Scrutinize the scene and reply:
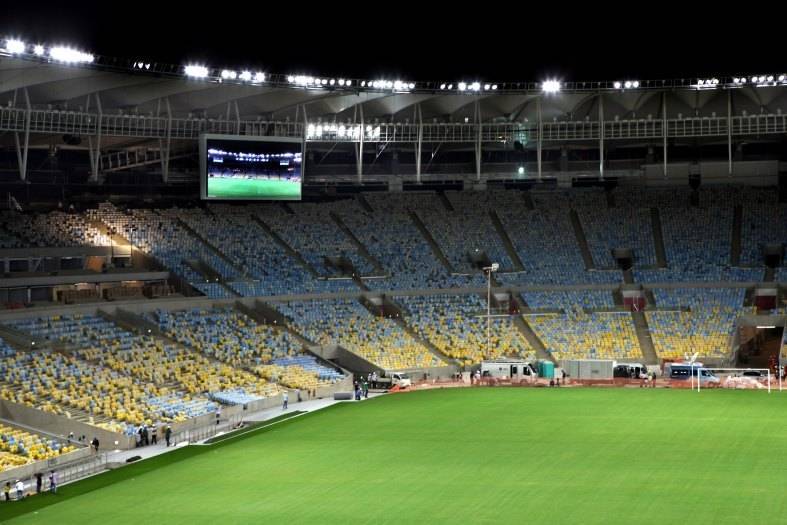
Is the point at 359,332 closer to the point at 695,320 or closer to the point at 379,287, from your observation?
the point at 379,287

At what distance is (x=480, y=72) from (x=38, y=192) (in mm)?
28755

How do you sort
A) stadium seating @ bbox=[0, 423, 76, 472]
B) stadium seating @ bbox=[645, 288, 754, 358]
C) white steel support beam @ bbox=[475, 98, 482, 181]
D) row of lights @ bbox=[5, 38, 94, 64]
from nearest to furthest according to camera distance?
1. stadium seating @ bbox=[0, 423, 76, 472]
2. row of lights @ bbox=[5, 38, 94, 64]
3. stadium seating @ bbox=[645, 288, 754, 358]
4. white steel support beam @ bbox=[475, 98, 482, 181]

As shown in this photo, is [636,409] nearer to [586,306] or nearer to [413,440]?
[413,440]

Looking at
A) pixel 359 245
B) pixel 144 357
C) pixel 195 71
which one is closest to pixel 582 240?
pixel 359 245

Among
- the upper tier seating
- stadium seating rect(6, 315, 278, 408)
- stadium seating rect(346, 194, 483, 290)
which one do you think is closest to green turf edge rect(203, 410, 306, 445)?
stadium seating rect(6, 315, 278, 408)

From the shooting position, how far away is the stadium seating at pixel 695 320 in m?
69.2

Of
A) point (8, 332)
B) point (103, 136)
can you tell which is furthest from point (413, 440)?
point (103, 136)

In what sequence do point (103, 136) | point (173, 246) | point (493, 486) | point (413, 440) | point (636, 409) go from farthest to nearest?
point (173, 246), point (103, 136), point (636, 409), point (413, 440), point (493, 486)

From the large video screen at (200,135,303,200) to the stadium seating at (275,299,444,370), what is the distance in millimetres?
7115

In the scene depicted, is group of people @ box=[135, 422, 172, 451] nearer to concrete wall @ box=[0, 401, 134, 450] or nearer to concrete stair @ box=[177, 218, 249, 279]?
concrete wall @ box=[0, 401, 134, 450]

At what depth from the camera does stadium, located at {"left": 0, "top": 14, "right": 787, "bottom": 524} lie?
4084cm

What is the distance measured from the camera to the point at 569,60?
73.8 m

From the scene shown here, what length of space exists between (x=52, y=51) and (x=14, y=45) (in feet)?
8.64

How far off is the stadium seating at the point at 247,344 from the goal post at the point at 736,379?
19555 mm
